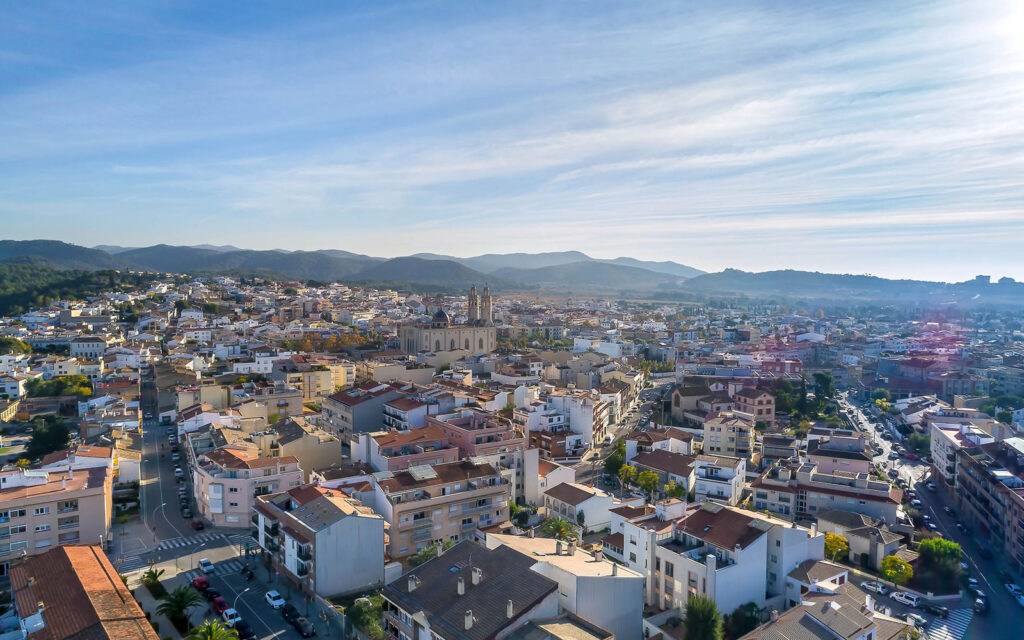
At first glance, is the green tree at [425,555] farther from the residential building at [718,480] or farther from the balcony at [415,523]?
the residential building at [718,480]

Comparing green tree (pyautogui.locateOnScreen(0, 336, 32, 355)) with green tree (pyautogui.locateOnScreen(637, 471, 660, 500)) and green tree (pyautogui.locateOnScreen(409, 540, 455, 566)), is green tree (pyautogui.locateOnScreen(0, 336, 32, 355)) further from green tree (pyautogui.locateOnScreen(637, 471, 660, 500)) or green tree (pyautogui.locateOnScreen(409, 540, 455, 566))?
green tree (pyautogui.locateOnScreen(637, 471, 660, 500))

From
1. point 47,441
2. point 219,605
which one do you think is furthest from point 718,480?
point 47,441

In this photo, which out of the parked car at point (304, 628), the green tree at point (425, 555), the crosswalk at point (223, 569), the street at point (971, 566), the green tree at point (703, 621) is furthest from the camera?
the street at point (971, 566)

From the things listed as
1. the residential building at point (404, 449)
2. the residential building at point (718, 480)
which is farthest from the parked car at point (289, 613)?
the residential building at point (718, 480)

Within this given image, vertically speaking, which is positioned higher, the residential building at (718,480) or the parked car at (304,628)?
the residential building at (718,480)

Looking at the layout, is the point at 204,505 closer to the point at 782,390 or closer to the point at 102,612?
the point at 102,612

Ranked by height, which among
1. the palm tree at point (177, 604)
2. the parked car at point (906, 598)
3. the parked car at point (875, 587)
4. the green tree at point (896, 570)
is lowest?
the parked car at point (906, 598)

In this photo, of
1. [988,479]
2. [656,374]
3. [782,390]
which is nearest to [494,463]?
[988,479]
